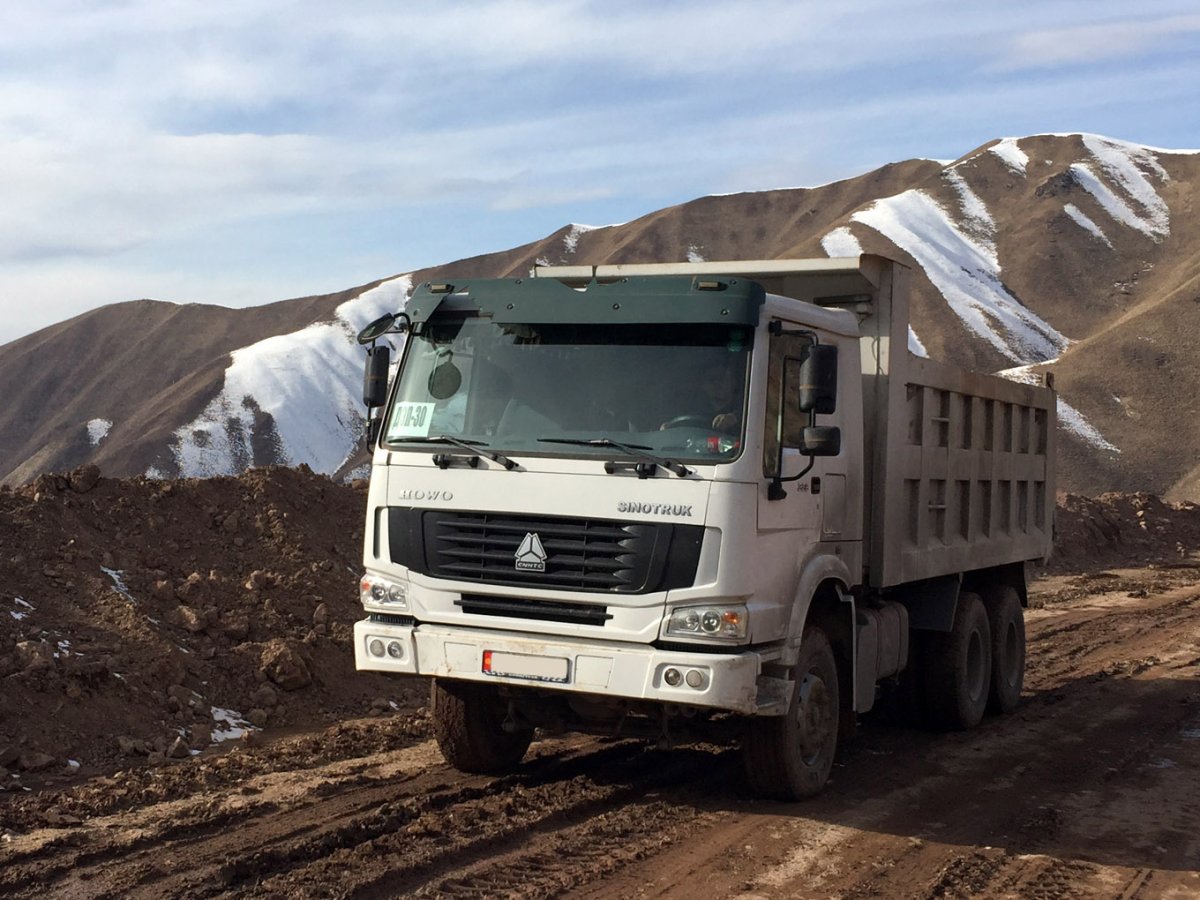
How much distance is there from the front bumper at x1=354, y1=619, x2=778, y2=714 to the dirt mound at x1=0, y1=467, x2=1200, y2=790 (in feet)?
7.87

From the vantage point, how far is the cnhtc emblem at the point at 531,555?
6.63 meters

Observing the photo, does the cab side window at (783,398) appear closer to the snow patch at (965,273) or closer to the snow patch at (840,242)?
the snow patch at (965,273)

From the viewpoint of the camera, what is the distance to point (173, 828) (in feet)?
21.1

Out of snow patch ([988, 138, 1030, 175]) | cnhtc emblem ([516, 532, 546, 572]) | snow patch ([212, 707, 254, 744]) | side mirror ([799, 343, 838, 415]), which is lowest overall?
snow patch ([212, 707, 254, 744])

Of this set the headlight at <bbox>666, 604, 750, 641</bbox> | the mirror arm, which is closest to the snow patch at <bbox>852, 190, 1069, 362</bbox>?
the mirror arm

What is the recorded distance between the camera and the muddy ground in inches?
237

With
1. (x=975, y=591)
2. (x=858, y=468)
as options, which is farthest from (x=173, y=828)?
(x=975, y=591)

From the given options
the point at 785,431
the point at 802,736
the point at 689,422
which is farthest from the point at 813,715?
the point at 689,422

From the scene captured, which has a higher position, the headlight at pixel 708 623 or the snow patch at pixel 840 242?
the snow patch at pixel 840 242

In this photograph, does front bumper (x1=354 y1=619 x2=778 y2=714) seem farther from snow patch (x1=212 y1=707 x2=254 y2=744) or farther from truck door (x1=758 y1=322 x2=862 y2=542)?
snow patch (x1=212 y1=707 x2=254 y2=744)

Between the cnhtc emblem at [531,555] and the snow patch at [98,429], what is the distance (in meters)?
73.6

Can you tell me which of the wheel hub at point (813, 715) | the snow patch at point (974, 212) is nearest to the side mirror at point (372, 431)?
the wheel hub at point (813, 715)

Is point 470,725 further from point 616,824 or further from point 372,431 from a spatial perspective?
point 372,431

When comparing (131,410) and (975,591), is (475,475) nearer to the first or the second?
→ (975,591)
